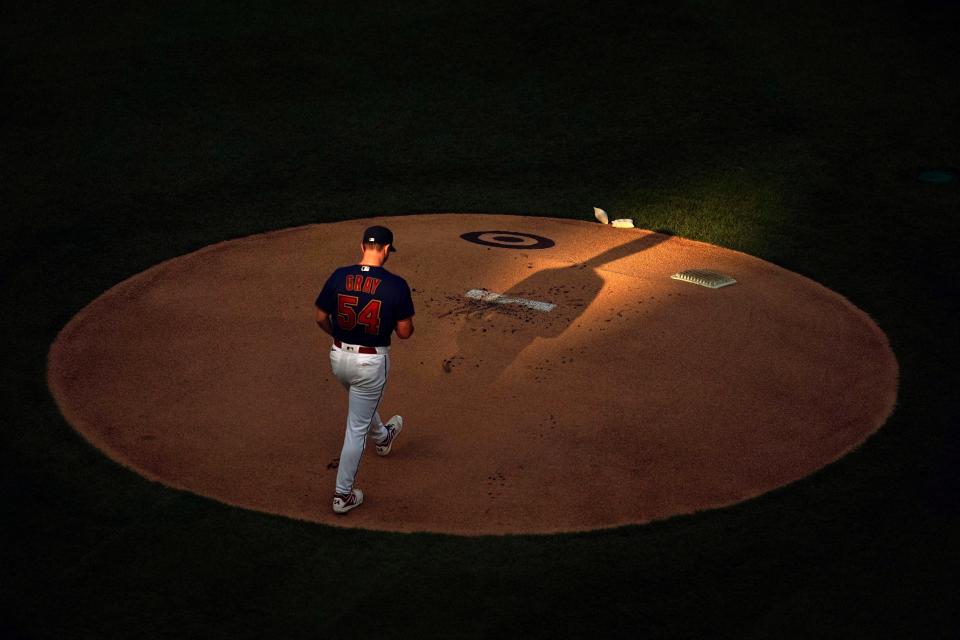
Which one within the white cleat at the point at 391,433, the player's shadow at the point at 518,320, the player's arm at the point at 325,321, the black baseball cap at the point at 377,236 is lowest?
the white cleat at the point at 391,433

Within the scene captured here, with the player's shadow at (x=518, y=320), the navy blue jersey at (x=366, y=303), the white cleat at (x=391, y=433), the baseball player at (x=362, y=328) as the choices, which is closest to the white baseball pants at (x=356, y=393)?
the baseball player at (x=362, y=328)

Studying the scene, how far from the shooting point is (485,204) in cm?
1420

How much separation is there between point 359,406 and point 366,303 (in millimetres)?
756

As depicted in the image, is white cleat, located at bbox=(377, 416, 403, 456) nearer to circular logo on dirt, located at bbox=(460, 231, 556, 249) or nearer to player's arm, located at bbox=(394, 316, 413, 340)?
player's arm, located at bbox=(394, 316, 413, 340)

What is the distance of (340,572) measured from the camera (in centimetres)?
705

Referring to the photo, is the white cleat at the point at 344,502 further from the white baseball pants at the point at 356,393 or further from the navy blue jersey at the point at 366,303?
the navy blue jersey at the point at 366,303

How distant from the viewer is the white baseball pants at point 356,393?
24.7ft

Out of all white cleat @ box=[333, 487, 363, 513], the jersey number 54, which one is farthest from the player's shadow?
the jersey number 54

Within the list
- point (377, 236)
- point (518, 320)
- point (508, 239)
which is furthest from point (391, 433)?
point (508, 239)

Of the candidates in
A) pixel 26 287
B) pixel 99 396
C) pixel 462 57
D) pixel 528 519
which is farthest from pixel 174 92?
pixel 528 519

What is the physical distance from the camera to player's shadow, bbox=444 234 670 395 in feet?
32.3

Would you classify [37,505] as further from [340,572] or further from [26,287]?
[26,287]

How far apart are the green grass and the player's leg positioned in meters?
0.46

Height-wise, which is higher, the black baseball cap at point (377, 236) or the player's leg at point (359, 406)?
the black baseball cap at point (377, 236)
